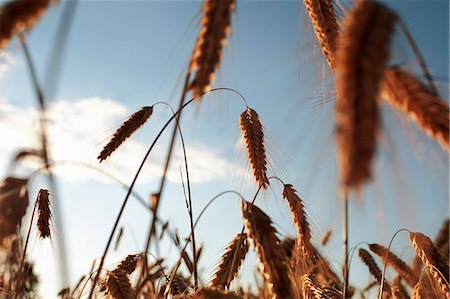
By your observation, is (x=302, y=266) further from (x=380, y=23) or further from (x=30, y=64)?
(x=30, y=64)

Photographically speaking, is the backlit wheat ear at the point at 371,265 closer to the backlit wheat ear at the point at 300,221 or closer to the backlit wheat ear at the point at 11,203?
the backlit wheat ear at the point at 300,221

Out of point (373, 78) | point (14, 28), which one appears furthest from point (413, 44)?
point (14, 28)

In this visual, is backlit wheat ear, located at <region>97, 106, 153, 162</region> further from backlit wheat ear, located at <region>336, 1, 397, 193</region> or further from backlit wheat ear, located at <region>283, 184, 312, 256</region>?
backlit wheat ear, located at <region>336, 1, 397, 193</region>

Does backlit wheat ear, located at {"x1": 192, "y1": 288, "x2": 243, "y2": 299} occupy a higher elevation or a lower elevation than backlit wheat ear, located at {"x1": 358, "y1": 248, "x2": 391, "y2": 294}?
lower

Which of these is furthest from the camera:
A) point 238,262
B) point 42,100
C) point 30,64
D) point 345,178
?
point 238,262

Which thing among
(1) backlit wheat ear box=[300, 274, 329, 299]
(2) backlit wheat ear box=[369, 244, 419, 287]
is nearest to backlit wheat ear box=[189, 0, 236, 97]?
(1) backlit wheat ear box=[300, 274, 329, 299]

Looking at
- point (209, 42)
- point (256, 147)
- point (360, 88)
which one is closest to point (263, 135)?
point (256, 147)

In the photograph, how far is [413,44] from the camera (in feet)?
5.46

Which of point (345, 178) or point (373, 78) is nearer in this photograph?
point (345, 178)

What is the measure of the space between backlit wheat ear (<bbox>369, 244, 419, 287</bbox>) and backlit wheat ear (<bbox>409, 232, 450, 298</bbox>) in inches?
18.2

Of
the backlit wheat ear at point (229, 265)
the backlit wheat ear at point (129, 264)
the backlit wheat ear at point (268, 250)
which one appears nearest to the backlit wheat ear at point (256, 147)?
the backlit wheat ear at point (229, 265)

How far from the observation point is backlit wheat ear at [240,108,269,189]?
245 centimetres

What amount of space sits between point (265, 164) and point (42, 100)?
1246 mm

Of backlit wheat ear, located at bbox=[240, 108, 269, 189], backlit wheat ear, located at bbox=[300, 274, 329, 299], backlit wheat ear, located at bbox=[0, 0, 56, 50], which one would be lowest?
backlit wheat ear, located at bbox=[300, 274, 329, 299]
